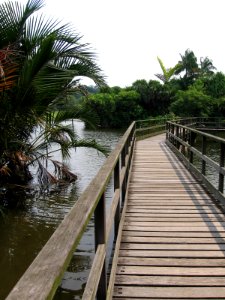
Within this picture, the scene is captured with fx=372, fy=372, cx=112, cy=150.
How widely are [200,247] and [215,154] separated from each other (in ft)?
63.6

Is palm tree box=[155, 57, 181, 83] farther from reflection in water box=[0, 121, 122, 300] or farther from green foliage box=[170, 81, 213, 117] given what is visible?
reflection in water box=[0, 121, 122, 300]

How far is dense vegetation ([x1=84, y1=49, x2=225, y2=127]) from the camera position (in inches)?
1726

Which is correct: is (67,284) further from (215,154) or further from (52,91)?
(215,154)

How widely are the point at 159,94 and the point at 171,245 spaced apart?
45393 millimetres

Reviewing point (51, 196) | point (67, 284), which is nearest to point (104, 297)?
point (67, 284)

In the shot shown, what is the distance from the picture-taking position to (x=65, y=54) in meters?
8.36

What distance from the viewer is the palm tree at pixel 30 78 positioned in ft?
23.1

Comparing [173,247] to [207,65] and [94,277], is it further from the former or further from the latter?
[207,65]

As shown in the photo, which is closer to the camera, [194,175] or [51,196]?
[194,175]

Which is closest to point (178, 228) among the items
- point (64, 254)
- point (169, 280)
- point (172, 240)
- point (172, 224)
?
point (172, 224)

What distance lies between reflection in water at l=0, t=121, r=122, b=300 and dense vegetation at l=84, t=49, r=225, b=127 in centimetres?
3072

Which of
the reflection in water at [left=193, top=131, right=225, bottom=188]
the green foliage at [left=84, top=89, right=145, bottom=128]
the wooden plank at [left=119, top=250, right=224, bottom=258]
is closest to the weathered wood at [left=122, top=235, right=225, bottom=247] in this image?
the wooden plank at [left=119, top=250, right=224, bottom=258]

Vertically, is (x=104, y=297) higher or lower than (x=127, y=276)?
higher

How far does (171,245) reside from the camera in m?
4.18
